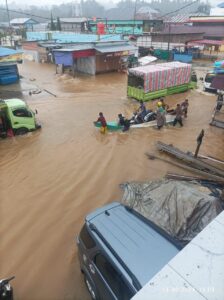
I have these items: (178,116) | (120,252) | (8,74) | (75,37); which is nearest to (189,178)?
(120,252)

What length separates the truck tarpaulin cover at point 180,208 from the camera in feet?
21.0

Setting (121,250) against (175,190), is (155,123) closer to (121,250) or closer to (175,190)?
(175,190)

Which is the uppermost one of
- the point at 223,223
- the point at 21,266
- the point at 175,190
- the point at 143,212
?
the point at 223,223

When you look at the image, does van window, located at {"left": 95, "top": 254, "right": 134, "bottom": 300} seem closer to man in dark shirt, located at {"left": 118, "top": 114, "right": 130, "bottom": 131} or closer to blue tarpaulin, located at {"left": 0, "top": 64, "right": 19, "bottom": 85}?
man in dark shirt, located at {"left": 118, "top": 114, "right": 130, "bottom": 131}

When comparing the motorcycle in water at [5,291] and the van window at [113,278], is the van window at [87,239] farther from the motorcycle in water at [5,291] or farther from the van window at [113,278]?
the motorcycle in water at [5,291]

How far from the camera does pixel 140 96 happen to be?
20.1 metres

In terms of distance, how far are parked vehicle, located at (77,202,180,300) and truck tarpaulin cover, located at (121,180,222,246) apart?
1168mm

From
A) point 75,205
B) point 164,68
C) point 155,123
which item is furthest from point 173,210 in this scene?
point 164,68

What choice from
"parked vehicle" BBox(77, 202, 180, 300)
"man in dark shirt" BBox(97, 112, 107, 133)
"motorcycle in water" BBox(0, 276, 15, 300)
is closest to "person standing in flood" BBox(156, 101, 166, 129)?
"man in dark shirt" BBox(97, 112, 107, 133)

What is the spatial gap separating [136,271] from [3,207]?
5.76 metres

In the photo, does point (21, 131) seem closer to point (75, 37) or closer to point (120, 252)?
→ point (120, 252)

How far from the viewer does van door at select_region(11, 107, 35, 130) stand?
1346cm

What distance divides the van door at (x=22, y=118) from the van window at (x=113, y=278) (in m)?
10.5

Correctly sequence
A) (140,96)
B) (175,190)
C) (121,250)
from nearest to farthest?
(121,250)
(175,190)
(140,96)
